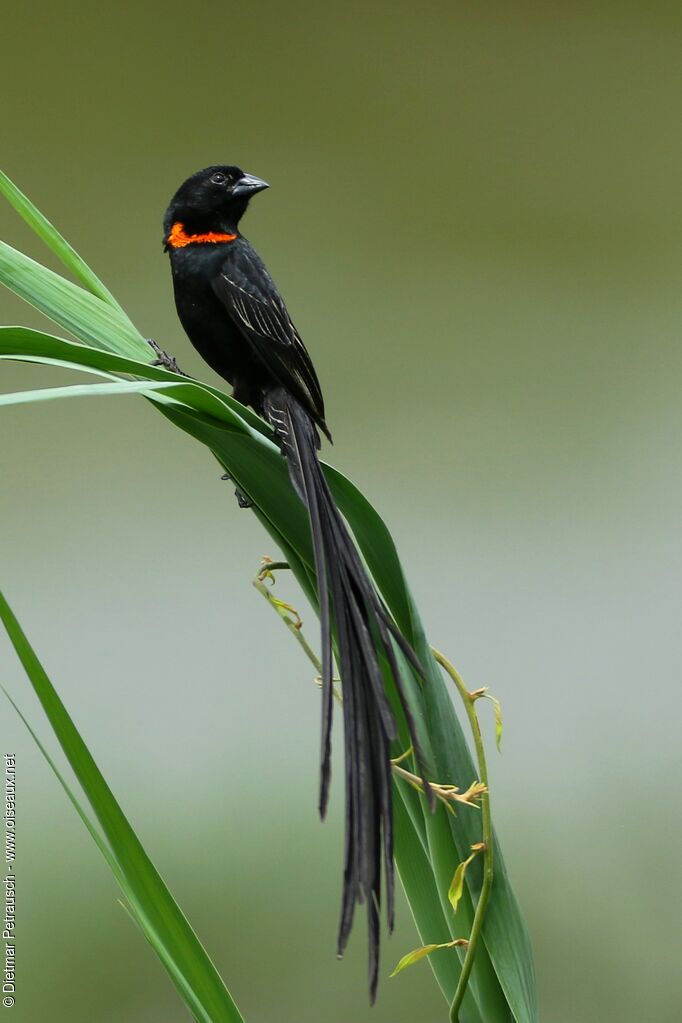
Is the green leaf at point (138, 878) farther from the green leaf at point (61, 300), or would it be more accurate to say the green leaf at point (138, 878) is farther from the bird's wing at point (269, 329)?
the bird's wing at point (269, 329)

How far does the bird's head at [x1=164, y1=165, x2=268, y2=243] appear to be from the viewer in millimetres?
865

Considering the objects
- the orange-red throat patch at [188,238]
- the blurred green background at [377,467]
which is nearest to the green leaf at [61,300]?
the orange-red throat patch at [188,238]

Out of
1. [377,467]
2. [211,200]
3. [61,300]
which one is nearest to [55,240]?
[61,300]

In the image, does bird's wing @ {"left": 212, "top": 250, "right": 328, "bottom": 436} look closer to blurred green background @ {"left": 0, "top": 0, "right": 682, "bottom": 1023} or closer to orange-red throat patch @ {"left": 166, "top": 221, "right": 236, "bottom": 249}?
orange-red throat patch @ {"left": 166, "top": 221, "right": 236, "bottom": 249}

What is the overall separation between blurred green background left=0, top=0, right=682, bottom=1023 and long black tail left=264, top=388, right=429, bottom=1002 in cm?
113

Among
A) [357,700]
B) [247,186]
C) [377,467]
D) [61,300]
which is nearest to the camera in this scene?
[357,700]

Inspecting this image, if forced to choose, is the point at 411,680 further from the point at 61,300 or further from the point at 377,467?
the point at 377,467

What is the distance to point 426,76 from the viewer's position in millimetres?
1727

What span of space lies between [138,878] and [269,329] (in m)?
0.44

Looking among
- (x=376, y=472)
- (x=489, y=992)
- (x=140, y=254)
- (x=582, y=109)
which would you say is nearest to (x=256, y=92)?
(x=140, y=254)

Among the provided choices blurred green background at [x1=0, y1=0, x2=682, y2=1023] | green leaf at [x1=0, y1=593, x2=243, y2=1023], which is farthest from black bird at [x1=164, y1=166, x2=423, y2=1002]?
blurred green background at [x1=0, y1=0, x2=682, y2=1023]

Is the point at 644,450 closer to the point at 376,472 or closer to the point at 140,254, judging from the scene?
the point at 376,472

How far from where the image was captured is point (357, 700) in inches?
16.6

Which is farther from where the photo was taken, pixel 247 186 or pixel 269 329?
pixel 247 186
